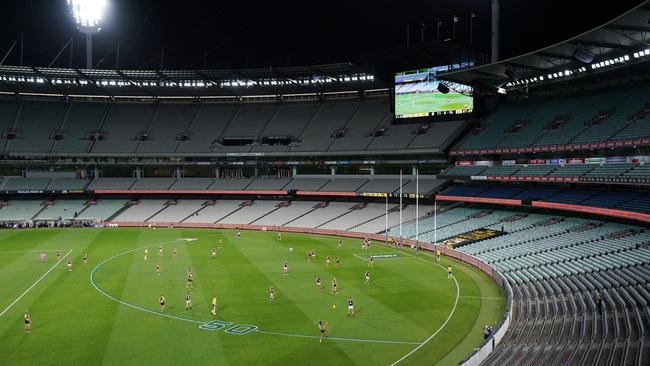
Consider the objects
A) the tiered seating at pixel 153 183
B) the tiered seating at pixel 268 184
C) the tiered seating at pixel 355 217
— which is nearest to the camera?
the tiered seating at pixel 355 217

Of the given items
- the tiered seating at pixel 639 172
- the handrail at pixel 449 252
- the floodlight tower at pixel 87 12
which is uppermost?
the floodlight tower at pixel 87 12

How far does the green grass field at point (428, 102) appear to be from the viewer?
68938 mm

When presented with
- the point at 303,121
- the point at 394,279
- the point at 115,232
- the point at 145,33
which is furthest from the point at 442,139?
the point at 115,232

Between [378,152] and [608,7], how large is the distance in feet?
120

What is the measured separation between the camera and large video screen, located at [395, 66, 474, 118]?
2697 inches

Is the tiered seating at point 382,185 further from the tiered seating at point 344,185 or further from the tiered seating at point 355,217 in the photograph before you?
the tiered seating at point 355,217

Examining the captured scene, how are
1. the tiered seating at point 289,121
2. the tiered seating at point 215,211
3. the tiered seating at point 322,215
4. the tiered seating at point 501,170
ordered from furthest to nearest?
the tiered seating at point 289,121 < the tiered seating at point 215,211 < the tiered seating at point 322,215 < the tiered seating at point 501,170

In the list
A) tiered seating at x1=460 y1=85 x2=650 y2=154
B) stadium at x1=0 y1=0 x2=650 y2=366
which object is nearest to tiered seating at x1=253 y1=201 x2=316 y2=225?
stadium at x1=0 y1=0 x2=650 y2=366

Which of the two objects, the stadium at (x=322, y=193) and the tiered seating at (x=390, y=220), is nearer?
the stadium at (x=322, y=193)

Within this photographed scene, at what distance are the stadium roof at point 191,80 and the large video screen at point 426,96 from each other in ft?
16.7

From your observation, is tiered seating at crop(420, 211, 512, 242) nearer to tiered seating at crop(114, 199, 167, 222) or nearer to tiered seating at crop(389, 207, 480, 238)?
tiered seating at crop(389, 207, 480, 238)

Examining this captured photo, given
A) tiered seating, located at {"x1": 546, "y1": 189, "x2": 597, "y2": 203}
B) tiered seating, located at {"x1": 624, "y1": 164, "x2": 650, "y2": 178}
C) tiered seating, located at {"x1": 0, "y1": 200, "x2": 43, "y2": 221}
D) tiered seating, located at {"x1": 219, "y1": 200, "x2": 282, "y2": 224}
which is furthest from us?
tiered seating, located at {"x1": 0, "y1": 200, "x2": 43, "y2": 221}

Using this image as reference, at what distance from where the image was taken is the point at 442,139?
231 feet

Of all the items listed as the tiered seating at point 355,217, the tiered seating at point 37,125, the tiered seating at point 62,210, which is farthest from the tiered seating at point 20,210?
the tiered seating at point 355,217
